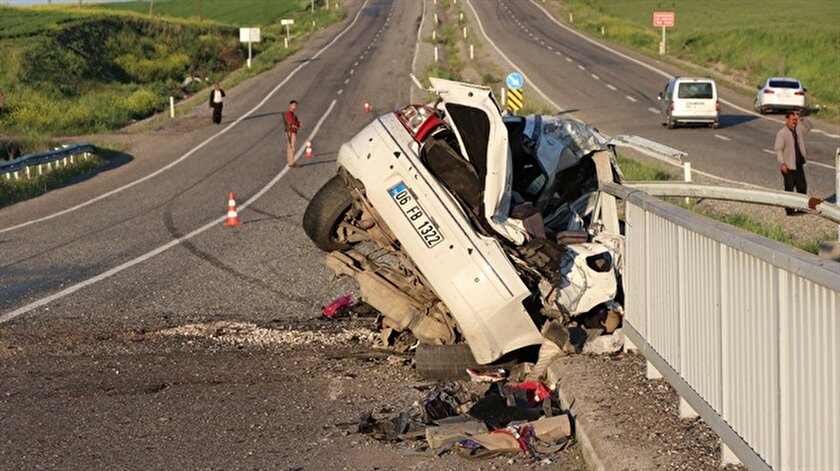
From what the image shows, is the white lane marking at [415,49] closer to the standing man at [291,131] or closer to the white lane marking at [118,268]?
the standing man at [291,131]

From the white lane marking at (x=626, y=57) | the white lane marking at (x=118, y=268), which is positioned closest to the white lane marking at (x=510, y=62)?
the white lane marking at (x=626, y=57)

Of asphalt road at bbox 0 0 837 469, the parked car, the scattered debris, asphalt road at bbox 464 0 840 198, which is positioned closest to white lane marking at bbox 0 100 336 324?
asphalt road at bbox 0 0 837 469

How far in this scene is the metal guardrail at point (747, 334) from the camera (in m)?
4.60

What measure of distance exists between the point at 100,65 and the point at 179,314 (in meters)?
66.6

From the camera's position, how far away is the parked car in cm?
4541

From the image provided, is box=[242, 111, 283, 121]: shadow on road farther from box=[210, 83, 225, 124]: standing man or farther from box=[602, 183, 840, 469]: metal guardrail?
box=[602, 183, 840, 469]: metal guardrail

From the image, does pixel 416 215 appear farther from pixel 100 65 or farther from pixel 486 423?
pixel 100 65

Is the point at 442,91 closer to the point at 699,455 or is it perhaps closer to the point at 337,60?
the point at 699,455

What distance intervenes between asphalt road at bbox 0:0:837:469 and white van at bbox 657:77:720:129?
0.51m

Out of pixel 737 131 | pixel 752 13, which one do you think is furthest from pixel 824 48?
pixel 752 13

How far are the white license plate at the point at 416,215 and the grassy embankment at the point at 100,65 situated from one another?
2776 centimetres

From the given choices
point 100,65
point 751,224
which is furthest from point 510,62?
point 751,224

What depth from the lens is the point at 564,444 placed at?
7645mm

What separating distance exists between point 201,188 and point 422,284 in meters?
21.2
